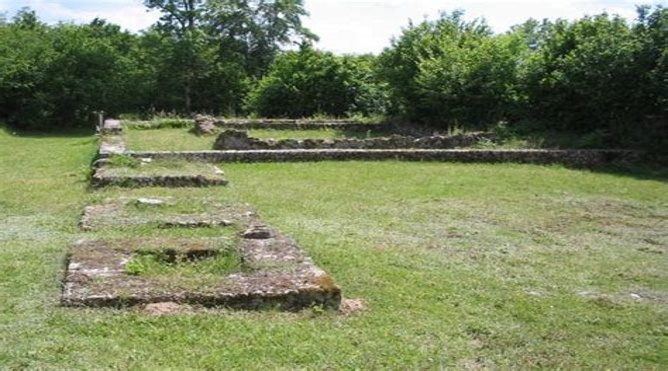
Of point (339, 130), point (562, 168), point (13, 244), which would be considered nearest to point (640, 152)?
point (562, 168)

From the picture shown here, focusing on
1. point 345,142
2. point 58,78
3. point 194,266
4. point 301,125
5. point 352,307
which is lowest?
point 352,307

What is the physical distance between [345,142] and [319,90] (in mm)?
10077

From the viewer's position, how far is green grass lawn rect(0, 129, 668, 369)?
475cm

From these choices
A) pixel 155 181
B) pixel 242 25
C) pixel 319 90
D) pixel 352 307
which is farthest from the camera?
pixel 242 25

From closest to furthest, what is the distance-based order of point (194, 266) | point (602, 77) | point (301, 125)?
point (194, 266) < point (602, 77) < point (301, 125)

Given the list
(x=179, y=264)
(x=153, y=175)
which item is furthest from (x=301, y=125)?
(x=179, y=264)

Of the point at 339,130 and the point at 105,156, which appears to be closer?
the point at 105,156

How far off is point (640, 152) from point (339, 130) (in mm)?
9885

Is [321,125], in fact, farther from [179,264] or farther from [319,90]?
[179,264]

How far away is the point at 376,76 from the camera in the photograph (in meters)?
25.3

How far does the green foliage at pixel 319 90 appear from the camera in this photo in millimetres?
26906

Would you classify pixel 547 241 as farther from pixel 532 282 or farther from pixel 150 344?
pixel 150 344

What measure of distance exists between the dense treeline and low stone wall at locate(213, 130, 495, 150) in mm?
2108

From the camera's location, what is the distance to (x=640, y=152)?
1602 cm
